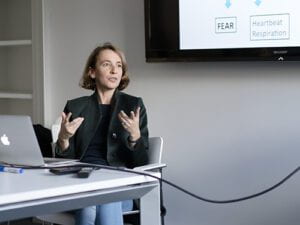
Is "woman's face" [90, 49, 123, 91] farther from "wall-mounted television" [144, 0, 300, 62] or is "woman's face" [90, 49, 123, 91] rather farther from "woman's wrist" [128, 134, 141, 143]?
"wall-mounted television" [144, 0, 300, 62]

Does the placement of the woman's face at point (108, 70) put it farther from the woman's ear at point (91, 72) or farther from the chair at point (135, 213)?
the chair at point (135, 213)

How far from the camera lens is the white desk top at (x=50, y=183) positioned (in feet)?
5.79

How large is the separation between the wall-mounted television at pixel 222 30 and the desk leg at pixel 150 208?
57.3 inches

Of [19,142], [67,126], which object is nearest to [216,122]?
[67,126]

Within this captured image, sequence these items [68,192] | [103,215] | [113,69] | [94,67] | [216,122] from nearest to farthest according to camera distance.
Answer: [68,192]
[103,215]
[113,69]
[94,67]
[216,122]

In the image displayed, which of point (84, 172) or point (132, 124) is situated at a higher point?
point (132, 124)

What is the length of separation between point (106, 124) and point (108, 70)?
27 cm

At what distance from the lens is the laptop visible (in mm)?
2158

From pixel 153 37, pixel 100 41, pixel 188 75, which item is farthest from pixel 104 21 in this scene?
pixel 188 75

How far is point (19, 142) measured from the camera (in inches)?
86.3

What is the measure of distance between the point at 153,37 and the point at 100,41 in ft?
1.73

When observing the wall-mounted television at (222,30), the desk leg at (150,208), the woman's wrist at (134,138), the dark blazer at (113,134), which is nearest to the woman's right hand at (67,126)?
the dark blazer at (113,134)

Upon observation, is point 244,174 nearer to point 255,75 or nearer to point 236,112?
point 236,112

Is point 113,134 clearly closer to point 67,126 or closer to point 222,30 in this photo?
point 67,126
